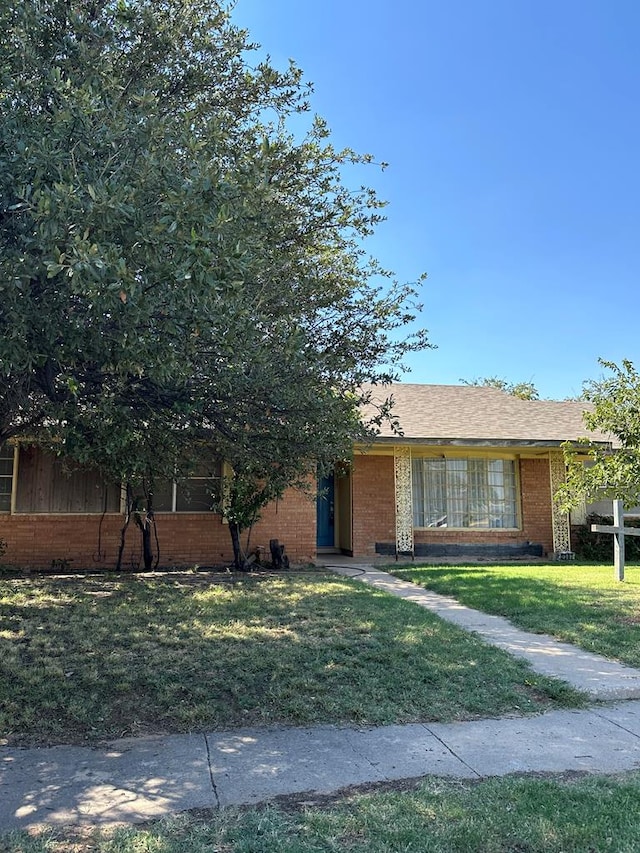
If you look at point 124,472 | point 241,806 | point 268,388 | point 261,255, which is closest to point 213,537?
point 124,472

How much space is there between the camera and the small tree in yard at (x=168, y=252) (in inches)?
140

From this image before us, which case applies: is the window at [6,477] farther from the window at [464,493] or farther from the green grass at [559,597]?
the window at [464,493]

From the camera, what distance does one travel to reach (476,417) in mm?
16953

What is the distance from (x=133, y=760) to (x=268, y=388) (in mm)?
3168

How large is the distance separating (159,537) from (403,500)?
579cm

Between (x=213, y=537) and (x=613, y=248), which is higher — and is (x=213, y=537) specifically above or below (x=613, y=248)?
below

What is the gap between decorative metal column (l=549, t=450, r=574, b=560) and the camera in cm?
1567

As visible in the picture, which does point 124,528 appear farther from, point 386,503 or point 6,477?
point 386,503

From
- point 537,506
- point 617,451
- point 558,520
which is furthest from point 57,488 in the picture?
point 558,520

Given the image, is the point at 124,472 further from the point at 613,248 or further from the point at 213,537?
the point at 613,248

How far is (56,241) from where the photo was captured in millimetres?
3369

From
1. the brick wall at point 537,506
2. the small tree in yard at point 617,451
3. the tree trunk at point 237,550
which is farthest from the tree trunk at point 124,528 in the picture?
the brick wall at point 537,506

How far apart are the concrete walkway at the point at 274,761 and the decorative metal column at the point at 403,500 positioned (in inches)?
385

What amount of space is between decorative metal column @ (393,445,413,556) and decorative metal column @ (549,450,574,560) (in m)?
3.80
